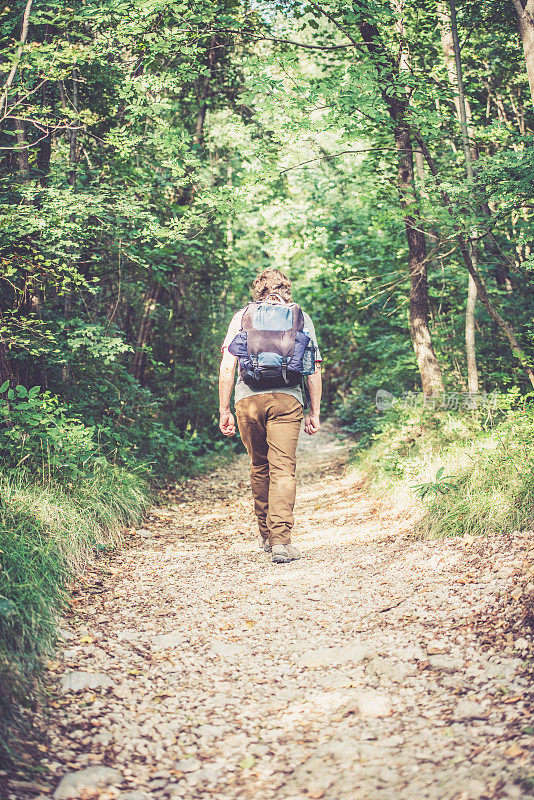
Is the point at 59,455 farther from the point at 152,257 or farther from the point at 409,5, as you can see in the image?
the point at 409,5

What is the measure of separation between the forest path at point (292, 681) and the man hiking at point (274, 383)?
513 mm

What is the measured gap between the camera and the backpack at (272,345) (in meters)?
4.20

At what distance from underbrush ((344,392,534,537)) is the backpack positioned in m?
1.55

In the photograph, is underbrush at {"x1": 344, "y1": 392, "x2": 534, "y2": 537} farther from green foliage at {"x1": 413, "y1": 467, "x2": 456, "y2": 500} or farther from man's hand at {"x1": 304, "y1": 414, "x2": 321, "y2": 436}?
man's hand at {"x1": 304, "y1": 414, "x2": 321, "y2": 436}

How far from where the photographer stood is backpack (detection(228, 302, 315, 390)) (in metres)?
4.20

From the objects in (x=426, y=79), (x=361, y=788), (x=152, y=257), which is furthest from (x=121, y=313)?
(x=361, y=788)

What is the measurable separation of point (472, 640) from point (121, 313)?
6.27m

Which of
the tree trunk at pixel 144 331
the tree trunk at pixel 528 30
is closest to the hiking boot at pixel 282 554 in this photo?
the tree trunk at pixel 528 30

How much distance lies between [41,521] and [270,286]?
2307mm

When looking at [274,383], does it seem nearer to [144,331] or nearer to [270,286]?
[270,286]

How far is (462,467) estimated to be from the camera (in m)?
5.17

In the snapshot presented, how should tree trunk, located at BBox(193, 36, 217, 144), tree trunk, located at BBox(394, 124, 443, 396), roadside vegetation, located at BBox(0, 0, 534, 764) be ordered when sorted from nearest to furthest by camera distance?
roadside vegetation, located at BBox(0, 0, 534, 764)
tree trunk, located at BBox(394, 124, 443, 396)
tree trunk, located at BBox(193, 36, 217, 144)

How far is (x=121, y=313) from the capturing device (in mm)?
7918

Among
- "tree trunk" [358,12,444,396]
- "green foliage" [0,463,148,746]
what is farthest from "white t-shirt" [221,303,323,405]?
"tree trunk" [358,12,444,396]
